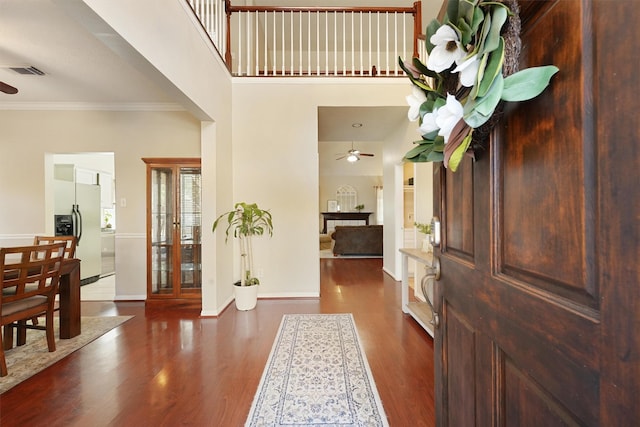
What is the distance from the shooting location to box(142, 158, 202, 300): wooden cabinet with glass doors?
11.5 feet

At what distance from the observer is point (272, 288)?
3666 mm

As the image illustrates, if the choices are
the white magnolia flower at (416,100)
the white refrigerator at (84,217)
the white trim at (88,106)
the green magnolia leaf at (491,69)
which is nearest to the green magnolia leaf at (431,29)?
the white magnolia flower at (416,100)

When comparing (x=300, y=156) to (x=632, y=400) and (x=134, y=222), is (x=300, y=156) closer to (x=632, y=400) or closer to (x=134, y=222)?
(x=134, y=222)

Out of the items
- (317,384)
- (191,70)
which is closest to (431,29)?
(317,384)

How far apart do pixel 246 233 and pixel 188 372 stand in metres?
1.57

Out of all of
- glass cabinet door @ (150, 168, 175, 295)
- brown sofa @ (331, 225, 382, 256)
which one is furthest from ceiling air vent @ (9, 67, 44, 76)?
brown sofa @ (331, 225, 382, 256)

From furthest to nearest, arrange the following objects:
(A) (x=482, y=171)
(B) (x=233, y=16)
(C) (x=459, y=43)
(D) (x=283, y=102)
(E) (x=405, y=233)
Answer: (E) (x=405, y=233) → (B) (x=233, y=16) → (D) (x=283, y=102) → (A) (x=482, y=171) → (C) (x=459, y=43)

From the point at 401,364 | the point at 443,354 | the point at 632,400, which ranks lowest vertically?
the point at 401,364

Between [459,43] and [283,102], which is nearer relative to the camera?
[459,43]

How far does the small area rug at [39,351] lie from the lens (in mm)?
1950

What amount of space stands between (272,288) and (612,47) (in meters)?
3.66

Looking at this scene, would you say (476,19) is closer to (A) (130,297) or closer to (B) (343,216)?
(A) (130,297)

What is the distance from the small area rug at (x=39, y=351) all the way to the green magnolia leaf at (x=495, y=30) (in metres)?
3.09

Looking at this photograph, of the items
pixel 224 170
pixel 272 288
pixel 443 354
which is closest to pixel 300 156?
pixel 224 170
